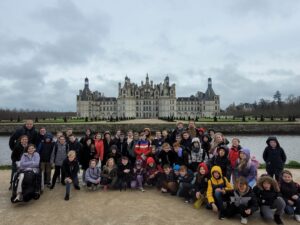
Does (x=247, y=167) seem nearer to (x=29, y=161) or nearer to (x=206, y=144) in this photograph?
(x=206, y=144)

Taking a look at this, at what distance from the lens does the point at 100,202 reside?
18.6ft

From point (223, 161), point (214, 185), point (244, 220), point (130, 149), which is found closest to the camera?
point (244, 220)

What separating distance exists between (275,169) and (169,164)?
2.08 meters

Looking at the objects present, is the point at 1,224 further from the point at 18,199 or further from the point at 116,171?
the point at 116,171

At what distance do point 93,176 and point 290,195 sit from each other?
3713mm

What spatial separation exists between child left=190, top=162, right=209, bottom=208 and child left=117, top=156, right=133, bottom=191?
5.11 feet

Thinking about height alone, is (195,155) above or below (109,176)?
above

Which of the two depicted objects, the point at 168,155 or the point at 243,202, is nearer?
the point at 243,202

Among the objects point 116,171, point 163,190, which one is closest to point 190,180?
point 163,190

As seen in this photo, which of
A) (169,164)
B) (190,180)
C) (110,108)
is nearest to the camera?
(190,180)

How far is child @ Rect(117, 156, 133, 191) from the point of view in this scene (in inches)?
258

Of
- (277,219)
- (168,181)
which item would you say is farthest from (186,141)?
(277,219)

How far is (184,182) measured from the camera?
5.98 m

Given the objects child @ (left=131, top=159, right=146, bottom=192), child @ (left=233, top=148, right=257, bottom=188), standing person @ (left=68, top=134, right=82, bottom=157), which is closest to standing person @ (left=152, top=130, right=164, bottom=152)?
child @ (left=131, top=159, right=146, bottom=192)
